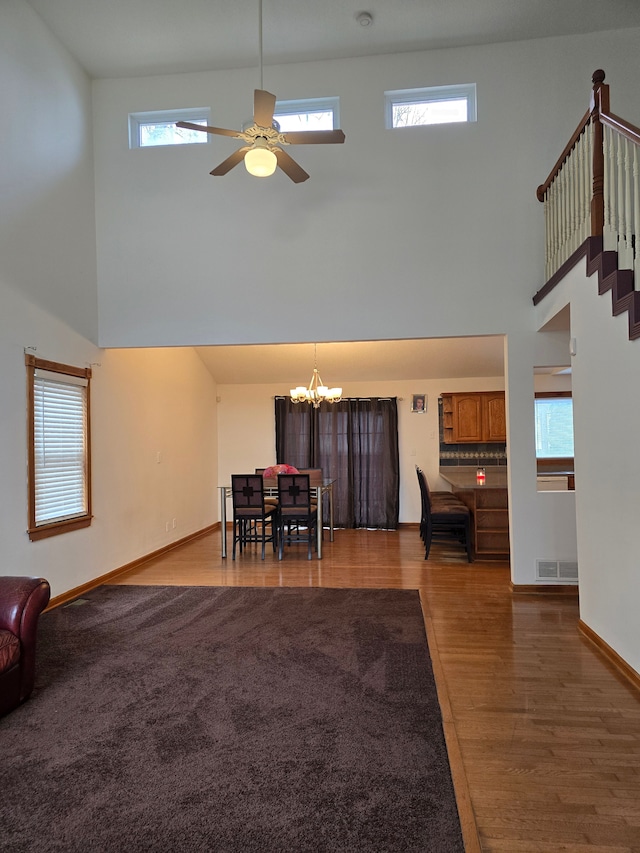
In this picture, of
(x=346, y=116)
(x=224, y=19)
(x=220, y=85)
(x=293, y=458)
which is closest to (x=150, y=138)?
(x=220, y=85)

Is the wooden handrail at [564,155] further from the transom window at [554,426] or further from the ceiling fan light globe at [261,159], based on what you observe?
the transom window at [554,426]

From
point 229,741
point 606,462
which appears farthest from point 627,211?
point 229,741

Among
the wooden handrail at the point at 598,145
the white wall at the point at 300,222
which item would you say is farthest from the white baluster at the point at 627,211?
the white wall at the point at 300,222

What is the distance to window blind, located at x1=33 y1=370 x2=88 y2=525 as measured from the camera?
4.38 meters

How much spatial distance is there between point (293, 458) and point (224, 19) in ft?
18.5

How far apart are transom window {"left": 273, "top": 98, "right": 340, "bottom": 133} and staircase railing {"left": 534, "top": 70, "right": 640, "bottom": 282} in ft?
7.05

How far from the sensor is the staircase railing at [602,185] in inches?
115

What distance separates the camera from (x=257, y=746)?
92.8 inches

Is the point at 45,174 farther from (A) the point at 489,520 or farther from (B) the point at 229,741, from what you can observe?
(A) the point at 489,520

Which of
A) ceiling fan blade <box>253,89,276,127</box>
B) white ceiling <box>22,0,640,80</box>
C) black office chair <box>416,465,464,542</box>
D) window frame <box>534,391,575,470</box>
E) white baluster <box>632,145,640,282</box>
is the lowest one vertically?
black office chair <box>416,465,464,542</box>

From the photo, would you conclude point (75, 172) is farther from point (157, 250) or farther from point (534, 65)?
point (534, 65)

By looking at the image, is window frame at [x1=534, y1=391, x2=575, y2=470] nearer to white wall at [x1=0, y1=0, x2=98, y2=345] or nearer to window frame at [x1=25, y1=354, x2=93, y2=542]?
window frame at [x1=25, y1=354, x2=93, y2=542]

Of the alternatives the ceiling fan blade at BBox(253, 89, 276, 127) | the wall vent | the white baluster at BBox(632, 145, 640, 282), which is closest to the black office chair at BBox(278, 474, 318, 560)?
the wall vent

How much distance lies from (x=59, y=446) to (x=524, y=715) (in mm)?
3933
